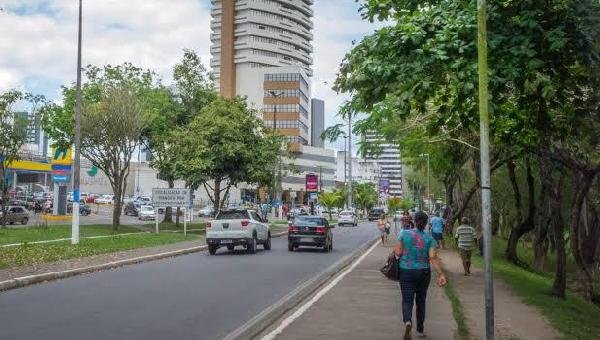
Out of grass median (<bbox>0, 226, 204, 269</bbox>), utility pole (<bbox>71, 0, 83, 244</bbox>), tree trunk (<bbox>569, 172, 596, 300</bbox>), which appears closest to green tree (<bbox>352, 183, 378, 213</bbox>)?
grass median (<bbox>0, 226, 204, 269</bbox>)

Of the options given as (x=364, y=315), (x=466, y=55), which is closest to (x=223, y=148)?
(x=364, y=315)

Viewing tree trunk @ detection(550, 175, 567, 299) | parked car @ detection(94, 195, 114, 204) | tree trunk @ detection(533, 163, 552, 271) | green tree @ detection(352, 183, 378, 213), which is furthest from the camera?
green tree @ detection(352, 183, 378, 213)

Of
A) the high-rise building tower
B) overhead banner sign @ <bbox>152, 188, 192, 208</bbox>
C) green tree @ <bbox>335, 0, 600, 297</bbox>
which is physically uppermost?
the high-rise building tower

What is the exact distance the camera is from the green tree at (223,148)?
38406 millimetres

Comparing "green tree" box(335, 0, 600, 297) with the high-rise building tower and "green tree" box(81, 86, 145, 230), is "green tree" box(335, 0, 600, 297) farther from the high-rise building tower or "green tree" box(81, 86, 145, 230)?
the high-rise building tower

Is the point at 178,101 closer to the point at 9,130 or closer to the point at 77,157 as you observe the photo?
the point at 9,130

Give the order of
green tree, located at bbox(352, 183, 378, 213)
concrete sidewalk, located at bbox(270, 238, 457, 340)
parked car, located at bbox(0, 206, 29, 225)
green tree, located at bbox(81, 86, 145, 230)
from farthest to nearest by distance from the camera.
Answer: green tree, located at bbox(352, 183, 378, 213) < parked car, located at bbox(0, 206, 29, 225) < green tree, located at bbox(81, 86, 145, 230) < concrete sidewalk, located at bbox(270, 238, 457, 340)

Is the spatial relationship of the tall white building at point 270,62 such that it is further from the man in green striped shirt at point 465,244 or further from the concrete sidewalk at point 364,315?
the concrete sidewalk at point 364,315

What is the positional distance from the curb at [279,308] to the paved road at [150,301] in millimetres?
246

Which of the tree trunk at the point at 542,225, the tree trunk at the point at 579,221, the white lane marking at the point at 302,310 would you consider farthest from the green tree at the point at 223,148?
the tree trunk at the point at 579,221

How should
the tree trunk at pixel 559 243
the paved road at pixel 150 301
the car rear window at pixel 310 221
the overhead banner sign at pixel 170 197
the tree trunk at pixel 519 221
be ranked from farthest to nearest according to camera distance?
the overhead banner sign at pixel 170 197 → the car rear window at pixel 310 221 → the tree trunk at pixel 519 221 → the tree trunk at pixel 559 243 → the paved road at pixel 150 301

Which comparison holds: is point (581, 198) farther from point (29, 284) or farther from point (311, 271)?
point (29, 284)

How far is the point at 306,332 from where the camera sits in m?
9.14

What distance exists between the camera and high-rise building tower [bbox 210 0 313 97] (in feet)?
411
